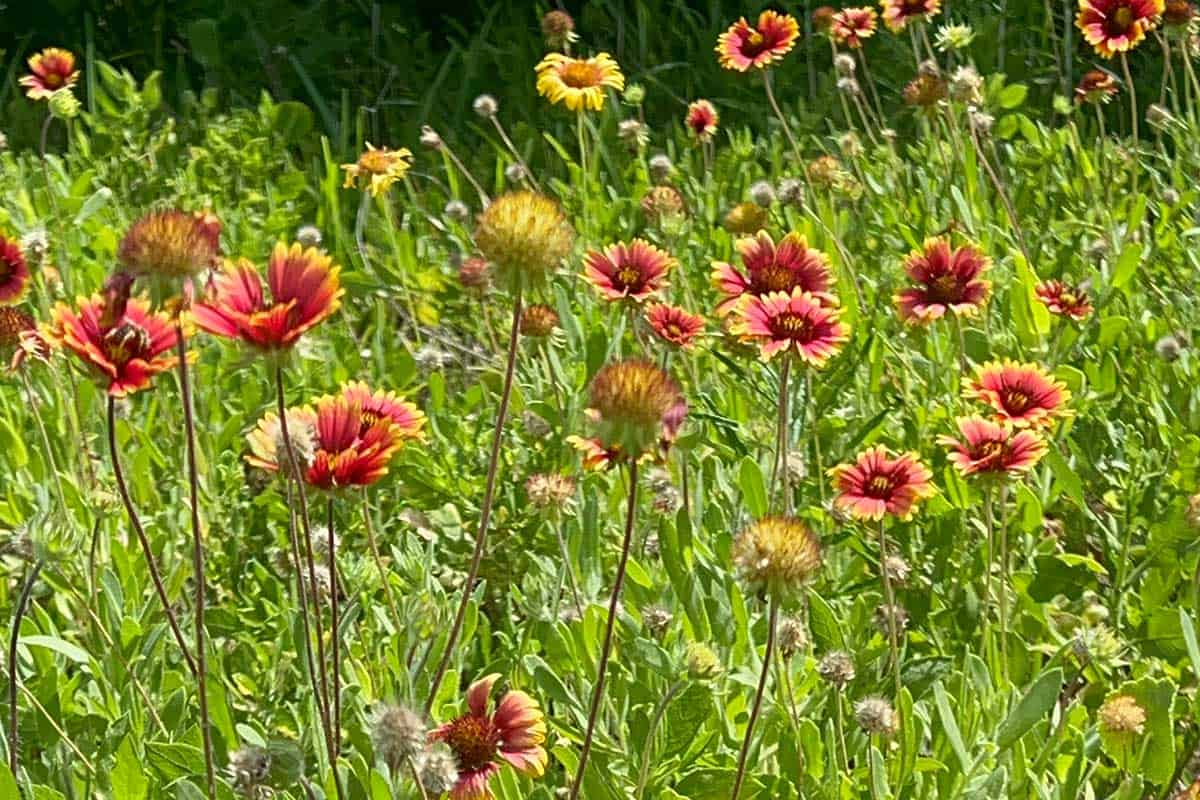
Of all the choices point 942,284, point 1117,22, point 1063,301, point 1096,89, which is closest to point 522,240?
point 942,284

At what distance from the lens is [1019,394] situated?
185 cm

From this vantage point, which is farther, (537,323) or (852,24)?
(852,24)

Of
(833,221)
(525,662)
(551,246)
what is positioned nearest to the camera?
(551,246)

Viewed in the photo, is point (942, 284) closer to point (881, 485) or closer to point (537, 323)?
point (881, 485)

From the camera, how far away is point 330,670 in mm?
1791

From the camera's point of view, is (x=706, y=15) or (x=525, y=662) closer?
(x=525, y=662)

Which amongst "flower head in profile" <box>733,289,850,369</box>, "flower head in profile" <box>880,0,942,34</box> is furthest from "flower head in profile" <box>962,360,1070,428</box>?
"flower head in profile" <box>880,0,942,34</box>

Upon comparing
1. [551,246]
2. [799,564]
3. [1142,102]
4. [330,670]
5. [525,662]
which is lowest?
[1142,102]

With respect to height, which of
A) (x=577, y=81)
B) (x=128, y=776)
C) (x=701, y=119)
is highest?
(x=577, y=81)

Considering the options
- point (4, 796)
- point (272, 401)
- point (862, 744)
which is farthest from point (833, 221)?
point (4, 796)

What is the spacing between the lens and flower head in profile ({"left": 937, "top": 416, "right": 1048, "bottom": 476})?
5.45ft

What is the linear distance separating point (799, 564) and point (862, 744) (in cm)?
49

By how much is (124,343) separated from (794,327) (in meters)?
0.79

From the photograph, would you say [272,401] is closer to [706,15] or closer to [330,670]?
[330,670]
